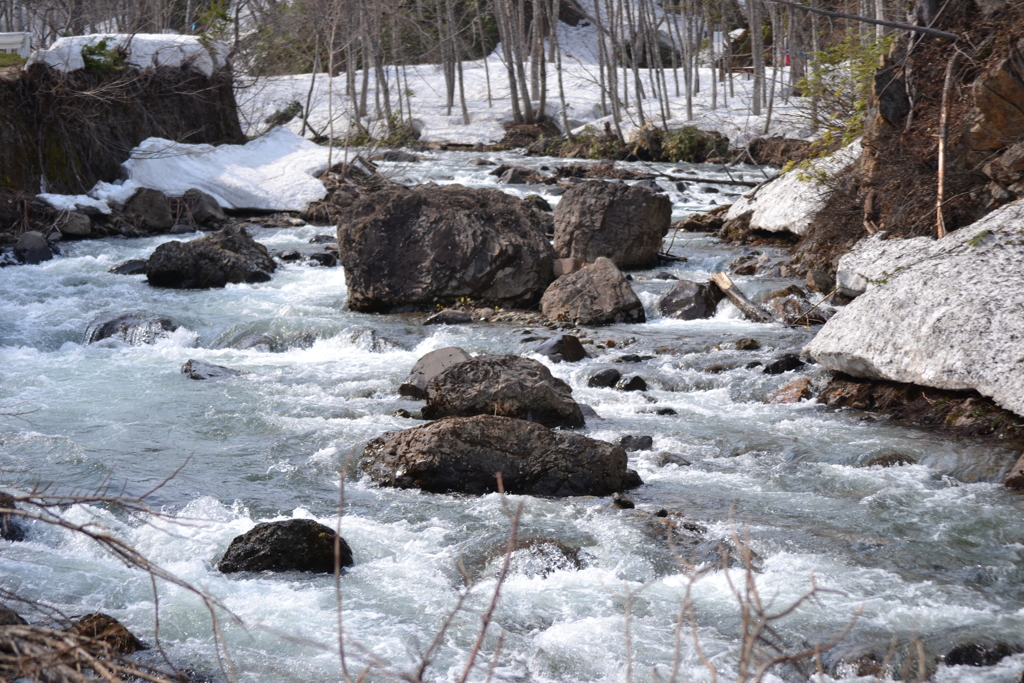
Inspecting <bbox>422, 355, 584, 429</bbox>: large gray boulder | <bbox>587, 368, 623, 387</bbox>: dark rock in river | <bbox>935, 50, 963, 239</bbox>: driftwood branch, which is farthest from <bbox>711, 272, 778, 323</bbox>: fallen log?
<bbox>422, 355, 584, 429</bbox>: large gray boulder

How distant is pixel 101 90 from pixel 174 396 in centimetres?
1170

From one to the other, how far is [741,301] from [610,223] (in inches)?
109

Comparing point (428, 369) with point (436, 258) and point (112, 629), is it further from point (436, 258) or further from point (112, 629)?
point (112, 629)

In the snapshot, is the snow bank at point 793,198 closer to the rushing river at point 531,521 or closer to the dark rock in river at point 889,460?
the rushing river at point 531,521

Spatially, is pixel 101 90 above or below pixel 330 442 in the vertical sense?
above

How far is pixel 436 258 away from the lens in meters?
11.4

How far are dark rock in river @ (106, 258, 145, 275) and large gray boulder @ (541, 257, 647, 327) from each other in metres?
6.19

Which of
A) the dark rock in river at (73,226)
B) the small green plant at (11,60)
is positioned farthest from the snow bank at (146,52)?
the dark rock in river at (73,226)

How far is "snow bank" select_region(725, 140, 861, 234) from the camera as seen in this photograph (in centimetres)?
1190

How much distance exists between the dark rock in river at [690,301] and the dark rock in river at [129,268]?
752 cm

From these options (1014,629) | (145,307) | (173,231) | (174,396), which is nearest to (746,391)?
(1014,629)

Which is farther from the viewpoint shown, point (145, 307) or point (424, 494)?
point (145, 307)

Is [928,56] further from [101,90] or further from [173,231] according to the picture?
[101,90]

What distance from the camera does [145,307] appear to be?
11.3 m
